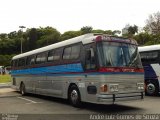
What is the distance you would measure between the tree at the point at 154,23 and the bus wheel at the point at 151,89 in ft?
150

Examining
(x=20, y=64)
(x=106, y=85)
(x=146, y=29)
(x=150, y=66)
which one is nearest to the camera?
(x=106, y=85)

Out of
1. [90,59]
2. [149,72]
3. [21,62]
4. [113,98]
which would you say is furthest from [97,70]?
[21,62]

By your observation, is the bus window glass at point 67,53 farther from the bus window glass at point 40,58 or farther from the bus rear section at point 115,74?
the bus window glass at point 40,58

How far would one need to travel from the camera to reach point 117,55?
13312 mm

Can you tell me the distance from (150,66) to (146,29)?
52.5 m

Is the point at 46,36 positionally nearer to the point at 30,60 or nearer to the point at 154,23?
the point at 154,23

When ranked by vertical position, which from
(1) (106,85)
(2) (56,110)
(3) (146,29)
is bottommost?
(2) (56,110)

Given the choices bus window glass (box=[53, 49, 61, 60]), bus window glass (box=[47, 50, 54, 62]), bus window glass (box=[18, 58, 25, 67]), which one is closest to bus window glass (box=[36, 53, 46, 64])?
bus window glass (box=[47, 50, 54, 62])

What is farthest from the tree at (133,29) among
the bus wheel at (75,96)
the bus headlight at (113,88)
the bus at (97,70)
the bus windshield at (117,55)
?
the bus headlight at (113,88)

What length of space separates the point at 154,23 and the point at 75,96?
54.7 metres

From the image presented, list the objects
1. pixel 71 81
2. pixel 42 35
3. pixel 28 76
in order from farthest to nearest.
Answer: pixel 42 35, pixel 28 76, pixel 71 81

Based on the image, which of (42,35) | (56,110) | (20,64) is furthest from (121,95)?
(42,35)

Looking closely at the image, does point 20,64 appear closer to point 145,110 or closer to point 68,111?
point 68,111

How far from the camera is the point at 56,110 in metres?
14.1
